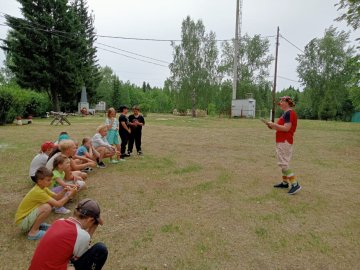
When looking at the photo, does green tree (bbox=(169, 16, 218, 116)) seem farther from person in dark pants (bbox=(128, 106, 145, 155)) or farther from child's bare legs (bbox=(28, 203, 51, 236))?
child's bare legs (bbox=(28, 203, 51, 236))

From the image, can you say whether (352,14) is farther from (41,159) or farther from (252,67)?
(252,67)

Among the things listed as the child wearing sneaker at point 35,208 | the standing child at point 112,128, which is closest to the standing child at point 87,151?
the standing child at point 112,128

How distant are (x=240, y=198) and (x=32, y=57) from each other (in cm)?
3131

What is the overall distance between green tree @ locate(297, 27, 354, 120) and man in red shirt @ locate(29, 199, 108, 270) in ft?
178

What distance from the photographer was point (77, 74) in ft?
103

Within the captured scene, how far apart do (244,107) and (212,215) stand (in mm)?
37254

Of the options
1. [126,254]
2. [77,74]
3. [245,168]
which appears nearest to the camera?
[126,254]

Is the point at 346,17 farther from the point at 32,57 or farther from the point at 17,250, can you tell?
the point at 32,57

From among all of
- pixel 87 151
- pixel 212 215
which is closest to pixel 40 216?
pixel 212 215

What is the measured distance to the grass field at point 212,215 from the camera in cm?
331

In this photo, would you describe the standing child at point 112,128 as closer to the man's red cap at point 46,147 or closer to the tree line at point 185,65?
the man's red cap at point 46,147

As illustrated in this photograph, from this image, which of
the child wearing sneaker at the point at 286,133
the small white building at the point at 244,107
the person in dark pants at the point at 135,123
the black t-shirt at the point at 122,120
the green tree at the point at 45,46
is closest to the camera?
the child wearing sneaker at the point at 286,133

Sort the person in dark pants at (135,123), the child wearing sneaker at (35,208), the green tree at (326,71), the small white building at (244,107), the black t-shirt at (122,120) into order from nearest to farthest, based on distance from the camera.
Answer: the child wearing sneaker at (35,208), the black t-shirt at (122,120), the person in dark pants at (135,123), the small white building at (244,107), the green tree at (326,71)

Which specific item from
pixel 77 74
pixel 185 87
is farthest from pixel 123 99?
pixel 77 74
